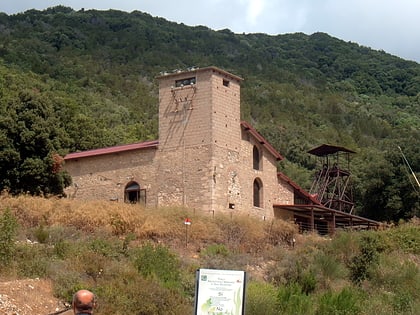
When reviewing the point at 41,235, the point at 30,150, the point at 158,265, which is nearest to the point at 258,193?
the point at 30,150

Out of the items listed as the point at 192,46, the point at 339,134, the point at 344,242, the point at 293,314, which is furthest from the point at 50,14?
the point at 293,314

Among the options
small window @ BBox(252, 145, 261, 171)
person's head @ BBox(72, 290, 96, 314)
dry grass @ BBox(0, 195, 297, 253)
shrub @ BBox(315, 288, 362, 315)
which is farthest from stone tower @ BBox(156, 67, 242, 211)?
person's head @ BBox(72, 290, 96, 314)

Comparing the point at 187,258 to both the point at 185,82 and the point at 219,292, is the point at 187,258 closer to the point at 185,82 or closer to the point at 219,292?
the point at 185,82

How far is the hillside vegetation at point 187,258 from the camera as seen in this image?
22.4 meters

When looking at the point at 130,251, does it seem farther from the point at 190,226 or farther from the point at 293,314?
the point at 293,314

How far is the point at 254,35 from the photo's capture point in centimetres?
16662

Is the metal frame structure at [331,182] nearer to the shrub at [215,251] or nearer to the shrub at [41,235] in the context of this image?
the shrub at [215,251]

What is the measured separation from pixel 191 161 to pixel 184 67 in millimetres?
74427

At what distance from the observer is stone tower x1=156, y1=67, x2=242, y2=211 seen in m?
36.2

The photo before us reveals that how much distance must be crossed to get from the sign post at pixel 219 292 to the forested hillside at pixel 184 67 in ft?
69.0

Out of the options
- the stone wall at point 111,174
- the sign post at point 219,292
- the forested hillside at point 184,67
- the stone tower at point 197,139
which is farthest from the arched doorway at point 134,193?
the sign post at point 219,292

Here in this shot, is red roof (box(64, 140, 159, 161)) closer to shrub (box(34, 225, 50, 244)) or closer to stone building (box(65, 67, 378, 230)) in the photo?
stone building (box(65, 67, 378, 230))

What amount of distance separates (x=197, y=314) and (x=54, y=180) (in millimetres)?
22298

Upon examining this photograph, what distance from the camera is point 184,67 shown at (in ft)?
360
